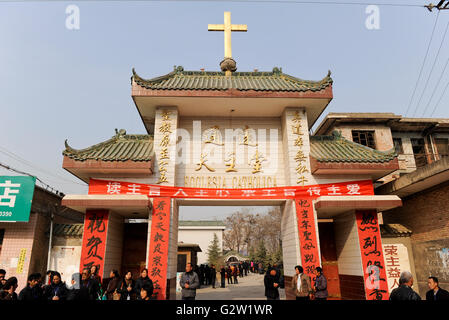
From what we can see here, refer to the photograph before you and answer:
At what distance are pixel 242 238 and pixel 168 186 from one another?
41.5m

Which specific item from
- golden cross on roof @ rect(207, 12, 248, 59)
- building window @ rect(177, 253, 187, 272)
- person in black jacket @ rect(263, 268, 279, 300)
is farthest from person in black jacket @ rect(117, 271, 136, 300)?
building window @ rect(177, 253, 187, 272)

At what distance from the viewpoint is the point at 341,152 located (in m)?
10.3

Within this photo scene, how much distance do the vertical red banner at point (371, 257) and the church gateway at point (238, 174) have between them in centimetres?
3

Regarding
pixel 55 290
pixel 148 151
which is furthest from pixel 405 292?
pixel 148 151

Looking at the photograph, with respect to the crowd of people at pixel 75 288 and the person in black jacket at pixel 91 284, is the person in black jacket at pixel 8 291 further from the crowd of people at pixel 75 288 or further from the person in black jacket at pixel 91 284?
the person in black jacket at pixel 91 284

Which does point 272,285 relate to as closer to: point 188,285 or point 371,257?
point 188,285

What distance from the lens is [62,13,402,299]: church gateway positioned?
29.0ft

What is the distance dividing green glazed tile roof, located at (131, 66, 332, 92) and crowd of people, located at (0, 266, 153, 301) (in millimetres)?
6022

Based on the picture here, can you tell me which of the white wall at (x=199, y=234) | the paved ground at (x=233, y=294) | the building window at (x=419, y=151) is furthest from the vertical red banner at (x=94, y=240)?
the white wall at (x=199, y=234)

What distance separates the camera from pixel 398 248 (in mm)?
10836

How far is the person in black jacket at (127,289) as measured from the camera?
7.07 metres

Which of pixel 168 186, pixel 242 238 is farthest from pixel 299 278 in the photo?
pixel 242 238
